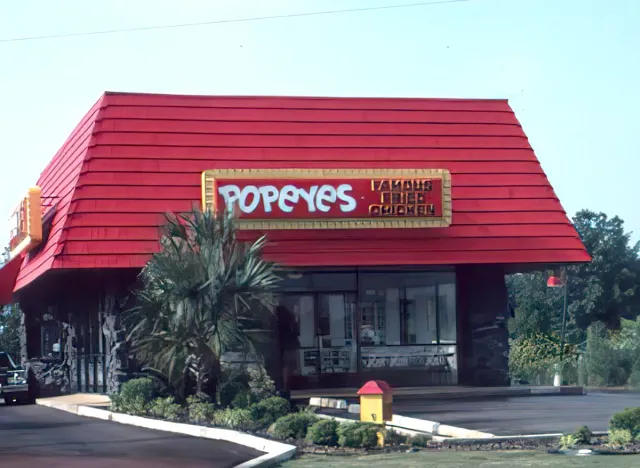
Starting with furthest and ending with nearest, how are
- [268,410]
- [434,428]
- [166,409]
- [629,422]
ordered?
[166,409], [268,410], [434,428], [629,422]

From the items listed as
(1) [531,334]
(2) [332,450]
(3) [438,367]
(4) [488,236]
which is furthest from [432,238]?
Answer: (2) [332,450]

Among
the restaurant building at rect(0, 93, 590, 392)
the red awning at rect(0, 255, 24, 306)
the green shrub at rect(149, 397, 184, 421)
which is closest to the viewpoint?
the green shrub at rect(149, 397, 184, 421)

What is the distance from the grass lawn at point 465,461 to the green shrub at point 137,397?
25.3 ft

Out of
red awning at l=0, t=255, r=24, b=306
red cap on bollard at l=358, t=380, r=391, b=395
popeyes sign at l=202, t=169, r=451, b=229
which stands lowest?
red cap on bollard at l=358, t=380, r=391, b=395

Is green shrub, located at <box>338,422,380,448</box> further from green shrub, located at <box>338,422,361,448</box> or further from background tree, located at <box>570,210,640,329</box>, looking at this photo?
background tree, located at <box>570,210,640,329</box>

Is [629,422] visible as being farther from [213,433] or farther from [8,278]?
[8,278]

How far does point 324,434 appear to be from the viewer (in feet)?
57.1

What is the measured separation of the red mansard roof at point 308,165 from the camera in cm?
2872

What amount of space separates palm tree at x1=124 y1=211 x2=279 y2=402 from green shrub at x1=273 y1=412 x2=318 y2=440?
4886mm

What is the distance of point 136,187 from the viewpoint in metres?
29.1

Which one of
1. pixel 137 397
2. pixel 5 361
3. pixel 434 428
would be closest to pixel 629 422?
pixel 434 428

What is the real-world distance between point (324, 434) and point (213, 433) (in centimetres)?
249

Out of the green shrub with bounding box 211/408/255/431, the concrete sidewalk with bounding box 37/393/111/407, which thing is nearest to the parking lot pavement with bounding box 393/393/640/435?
the green shrub with bounding box 211/408/255/431

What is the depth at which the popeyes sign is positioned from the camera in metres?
28.8
